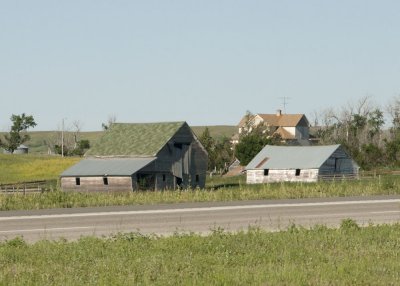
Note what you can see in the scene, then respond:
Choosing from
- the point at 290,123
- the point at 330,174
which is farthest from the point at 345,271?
the point at 290,123

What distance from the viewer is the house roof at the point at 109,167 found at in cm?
7762

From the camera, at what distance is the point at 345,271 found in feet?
54.7

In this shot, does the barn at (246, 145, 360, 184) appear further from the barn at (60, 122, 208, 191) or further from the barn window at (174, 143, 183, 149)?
the barn window at (174, 143, 183, 149)

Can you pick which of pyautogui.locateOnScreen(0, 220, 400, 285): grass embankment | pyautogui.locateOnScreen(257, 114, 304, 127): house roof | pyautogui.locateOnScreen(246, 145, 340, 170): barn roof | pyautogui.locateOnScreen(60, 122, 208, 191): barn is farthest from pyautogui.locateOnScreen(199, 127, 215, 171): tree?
pyautogui.locateOnScreen(0, 220, 400, 285): grass embankment

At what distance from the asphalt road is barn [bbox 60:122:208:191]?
39.3 meters

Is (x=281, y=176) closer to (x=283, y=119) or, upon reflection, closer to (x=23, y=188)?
(x=23, y=188)

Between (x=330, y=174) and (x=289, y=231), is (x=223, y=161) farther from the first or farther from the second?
(x=289, y=231)

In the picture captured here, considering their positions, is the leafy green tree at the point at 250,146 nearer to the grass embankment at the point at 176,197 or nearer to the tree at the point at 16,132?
the tree at the point at 16,132

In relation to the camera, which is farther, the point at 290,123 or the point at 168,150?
the point at 290,123

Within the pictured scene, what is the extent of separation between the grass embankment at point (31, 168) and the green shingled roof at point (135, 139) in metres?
22.3

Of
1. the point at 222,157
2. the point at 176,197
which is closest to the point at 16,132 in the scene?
the point at 222,157

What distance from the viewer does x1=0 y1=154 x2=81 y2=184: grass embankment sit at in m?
109

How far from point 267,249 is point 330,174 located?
7947cm

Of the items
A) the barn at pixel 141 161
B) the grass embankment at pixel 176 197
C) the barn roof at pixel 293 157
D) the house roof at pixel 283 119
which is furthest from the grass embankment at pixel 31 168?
the house roof at pixel 283 119
